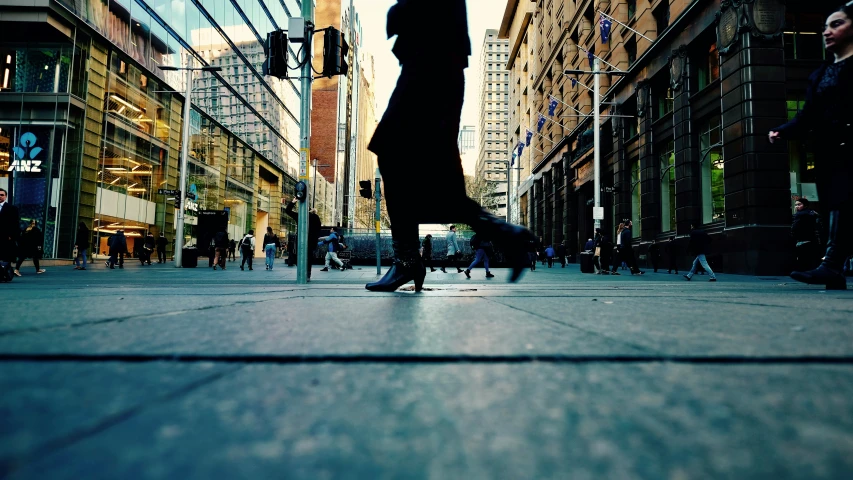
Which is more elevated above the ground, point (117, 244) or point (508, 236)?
point (117, 244)

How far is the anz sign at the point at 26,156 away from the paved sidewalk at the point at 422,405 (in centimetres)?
2294

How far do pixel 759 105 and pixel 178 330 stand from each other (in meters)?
17.6

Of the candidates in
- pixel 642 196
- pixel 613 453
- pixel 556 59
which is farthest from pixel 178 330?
pixel 556 59

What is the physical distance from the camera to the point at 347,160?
93.0 metres

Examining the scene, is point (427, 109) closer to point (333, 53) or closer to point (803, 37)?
point (333, 53)

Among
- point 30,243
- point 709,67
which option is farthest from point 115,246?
point 709,67

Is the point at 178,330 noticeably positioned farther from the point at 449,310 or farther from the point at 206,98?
the point at 206,98

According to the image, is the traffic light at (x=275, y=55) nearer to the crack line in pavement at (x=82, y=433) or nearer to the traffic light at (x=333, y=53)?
the traffic light at (x=333, y=53)

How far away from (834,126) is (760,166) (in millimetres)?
12383

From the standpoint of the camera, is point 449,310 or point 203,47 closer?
point 449,310

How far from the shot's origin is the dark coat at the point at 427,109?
346 cm

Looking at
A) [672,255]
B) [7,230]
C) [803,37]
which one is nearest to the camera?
[7,230]

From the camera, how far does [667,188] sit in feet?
70.6

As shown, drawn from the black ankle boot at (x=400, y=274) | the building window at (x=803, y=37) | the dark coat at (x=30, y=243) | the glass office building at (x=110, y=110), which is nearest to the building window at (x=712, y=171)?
the building window at (x=803, y=37)
